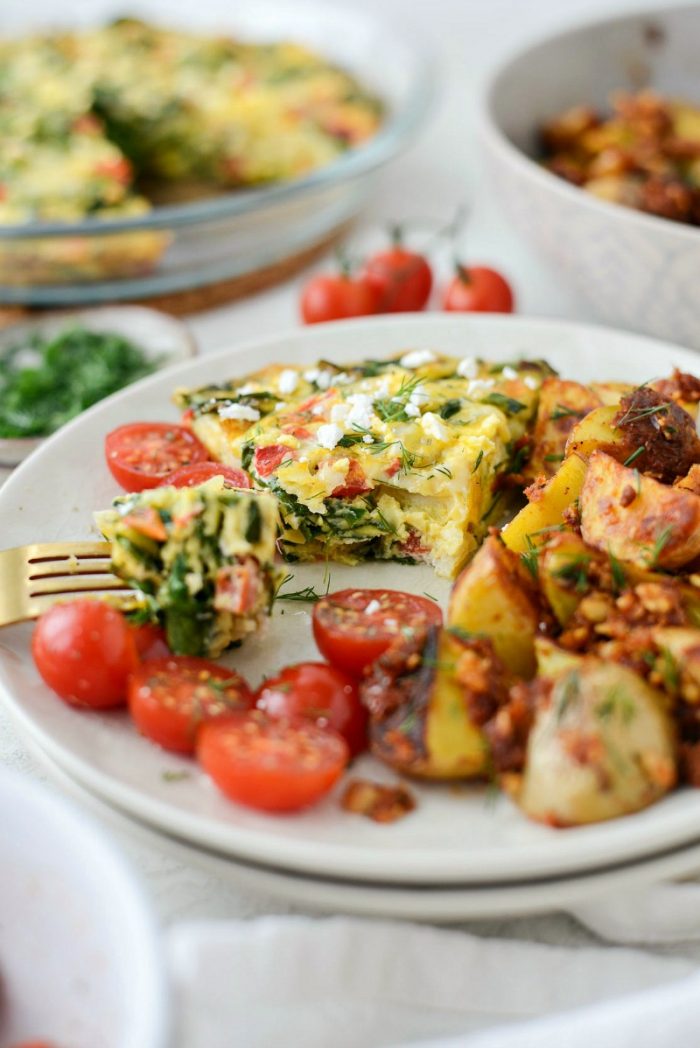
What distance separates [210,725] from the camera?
2.53m

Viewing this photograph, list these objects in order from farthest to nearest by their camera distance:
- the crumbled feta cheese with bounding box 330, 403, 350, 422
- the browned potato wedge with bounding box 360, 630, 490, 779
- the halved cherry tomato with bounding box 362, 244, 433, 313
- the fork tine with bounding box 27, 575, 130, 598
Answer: the halved cherry tomato with bounding box 362, 244, 433, 313, the crumbled feta cheese with bounding box 330, 403, 350, 422, the fork tine with bounding box 27, 575, 130, 598, the browned potato wedge with bounding box 360, 630, 490, 779

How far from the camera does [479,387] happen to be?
364cm

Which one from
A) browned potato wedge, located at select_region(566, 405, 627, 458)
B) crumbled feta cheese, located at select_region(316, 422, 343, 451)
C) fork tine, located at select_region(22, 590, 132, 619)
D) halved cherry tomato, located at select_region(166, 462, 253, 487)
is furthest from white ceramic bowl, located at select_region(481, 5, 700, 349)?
fork tine, located at select_region(22, 590, 132, 619)

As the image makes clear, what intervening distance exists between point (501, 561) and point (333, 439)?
75 centimetres

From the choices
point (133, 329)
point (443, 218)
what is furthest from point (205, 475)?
point (443, 218)

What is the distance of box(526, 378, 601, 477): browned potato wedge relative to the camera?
3514mm

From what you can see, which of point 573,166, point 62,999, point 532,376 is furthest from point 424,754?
point 573,166

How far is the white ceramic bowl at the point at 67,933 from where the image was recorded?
74.2 inches

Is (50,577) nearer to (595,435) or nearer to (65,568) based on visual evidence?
(65,568)

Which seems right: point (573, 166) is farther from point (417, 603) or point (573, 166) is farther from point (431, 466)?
point (417, 603)

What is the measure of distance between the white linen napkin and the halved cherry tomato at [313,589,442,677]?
2.05ft

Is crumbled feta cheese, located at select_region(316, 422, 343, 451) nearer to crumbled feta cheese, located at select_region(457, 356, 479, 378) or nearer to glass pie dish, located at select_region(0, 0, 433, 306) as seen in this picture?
crumbled feta cheese, located at select_region(457, 356, 479, 378)

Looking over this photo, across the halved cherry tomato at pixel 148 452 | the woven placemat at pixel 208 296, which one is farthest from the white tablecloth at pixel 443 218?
the halved cherry tomato at pixel 148 452

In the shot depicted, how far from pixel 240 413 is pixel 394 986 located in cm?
178
